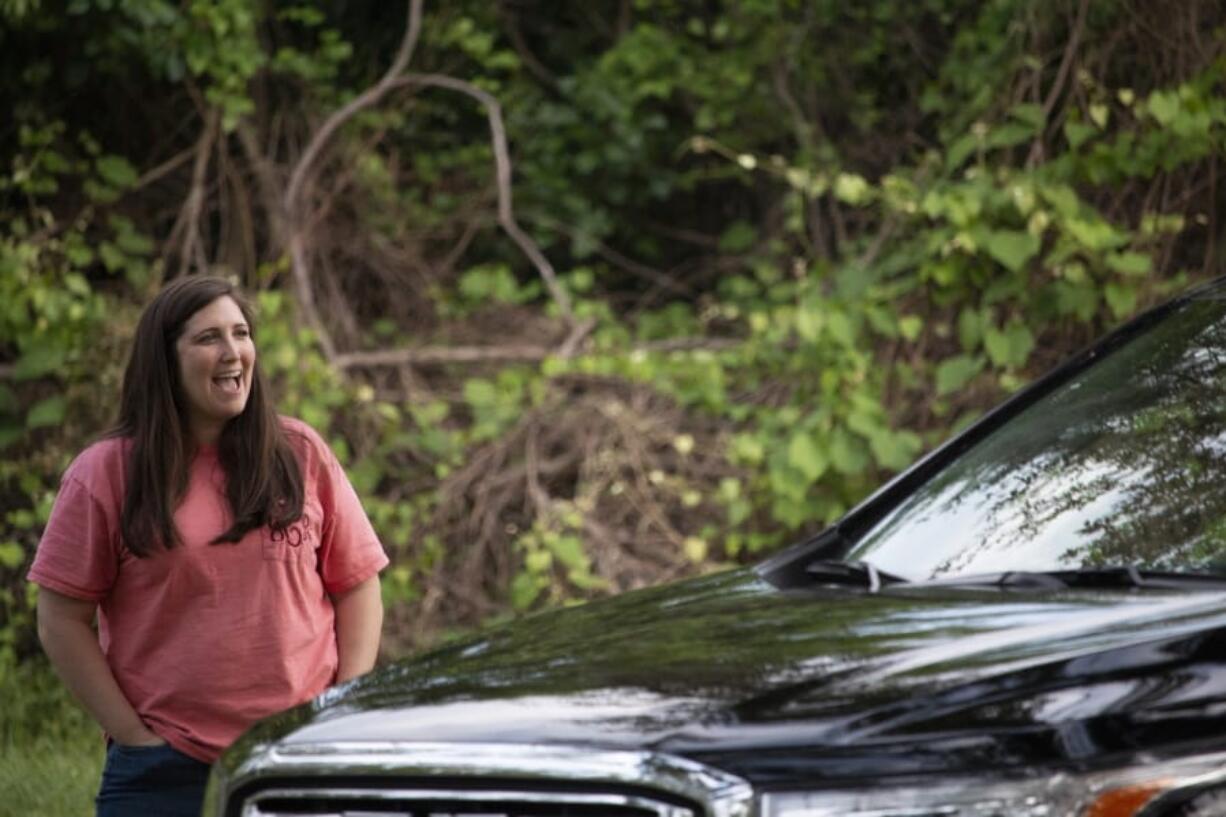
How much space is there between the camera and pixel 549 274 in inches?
385

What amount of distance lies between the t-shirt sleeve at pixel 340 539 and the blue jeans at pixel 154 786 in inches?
18.3

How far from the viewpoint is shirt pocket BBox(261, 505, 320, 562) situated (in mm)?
4113

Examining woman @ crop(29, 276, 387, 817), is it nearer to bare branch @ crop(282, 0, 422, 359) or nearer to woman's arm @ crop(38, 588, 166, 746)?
woman's arm @ crop(38, 588, 166, 746)

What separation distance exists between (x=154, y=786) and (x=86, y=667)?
0.85 ft

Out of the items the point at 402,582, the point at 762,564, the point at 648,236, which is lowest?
the point at 402,582

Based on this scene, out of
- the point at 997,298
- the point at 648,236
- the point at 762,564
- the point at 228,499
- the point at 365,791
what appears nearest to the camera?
the point at 365,791

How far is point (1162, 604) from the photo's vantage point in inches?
113

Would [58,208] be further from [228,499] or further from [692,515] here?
[228,499]

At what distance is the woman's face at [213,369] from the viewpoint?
164 inches

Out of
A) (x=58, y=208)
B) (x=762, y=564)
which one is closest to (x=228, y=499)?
(x=762, y=564)

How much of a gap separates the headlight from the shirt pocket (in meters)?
1.89

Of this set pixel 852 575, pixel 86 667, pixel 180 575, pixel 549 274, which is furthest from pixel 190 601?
pixel 549 274

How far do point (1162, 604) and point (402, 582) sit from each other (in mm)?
6079

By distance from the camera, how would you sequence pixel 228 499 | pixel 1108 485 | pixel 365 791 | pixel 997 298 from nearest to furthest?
pixel 365 791 < pixel 1108 485 < pixel 228 499 < pixel 997 298
